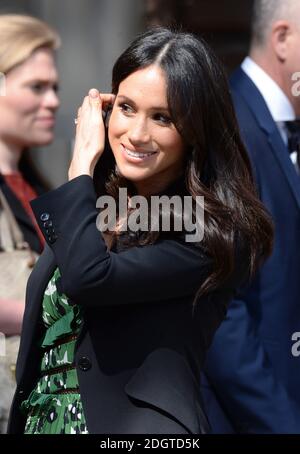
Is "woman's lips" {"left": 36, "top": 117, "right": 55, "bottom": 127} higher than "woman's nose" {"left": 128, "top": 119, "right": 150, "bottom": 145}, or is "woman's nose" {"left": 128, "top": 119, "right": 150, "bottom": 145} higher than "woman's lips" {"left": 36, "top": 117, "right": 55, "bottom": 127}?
"woman's lips" {"left": 36, "top": 117, "right": 55, "bottom": 127}

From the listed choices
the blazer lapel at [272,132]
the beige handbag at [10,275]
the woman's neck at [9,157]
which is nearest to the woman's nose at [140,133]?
the beige handbag at [10,275]

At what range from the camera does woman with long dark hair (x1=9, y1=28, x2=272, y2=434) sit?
2.73 metres

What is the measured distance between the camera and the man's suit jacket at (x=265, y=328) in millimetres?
3666

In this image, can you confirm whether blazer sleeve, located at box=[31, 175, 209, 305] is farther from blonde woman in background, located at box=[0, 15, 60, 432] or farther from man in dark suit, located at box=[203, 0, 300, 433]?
blonde woman in background, located at box=[0, 15, 60, 432]

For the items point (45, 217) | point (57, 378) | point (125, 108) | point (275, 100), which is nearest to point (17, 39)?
point (275, 100)

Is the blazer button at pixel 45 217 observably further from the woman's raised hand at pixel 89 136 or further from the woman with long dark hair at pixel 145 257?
the woman's raised hand at pixel 89 136

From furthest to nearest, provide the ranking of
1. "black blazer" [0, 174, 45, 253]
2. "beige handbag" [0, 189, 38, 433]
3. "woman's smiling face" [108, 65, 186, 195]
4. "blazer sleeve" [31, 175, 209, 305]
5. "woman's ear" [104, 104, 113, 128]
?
"black blazer" [0, 174, 45, 253], "beige handbag" [0, 189, 38, 433], "woman's ear" [104, 104, 113, 128], "woman's smiling face" [108, 65, 186, 195], "blazer sleeve" [31, 175, 209, 305]

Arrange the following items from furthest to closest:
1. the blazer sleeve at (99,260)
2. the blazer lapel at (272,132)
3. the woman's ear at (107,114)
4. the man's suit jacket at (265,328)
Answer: the blazer lapel at (272,132)
the man's suit jacket at (265,328)
the woman's ear at (107,114)
the blazer sleeve at (99,260)

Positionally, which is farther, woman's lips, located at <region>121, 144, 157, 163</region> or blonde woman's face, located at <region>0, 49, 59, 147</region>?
blonde woman's face, located at <region>0, 49, 59, 147</region>

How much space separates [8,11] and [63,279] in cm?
398

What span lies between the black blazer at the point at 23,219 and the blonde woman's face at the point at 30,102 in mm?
330

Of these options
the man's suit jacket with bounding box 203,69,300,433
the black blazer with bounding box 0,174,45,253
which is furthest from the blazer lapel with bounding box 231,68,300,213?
the black blazer with bounding box 0,174,45,253

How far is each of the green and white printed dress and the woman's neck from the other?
1.56 metres

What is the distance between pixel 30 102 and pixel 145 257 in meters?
1.89
